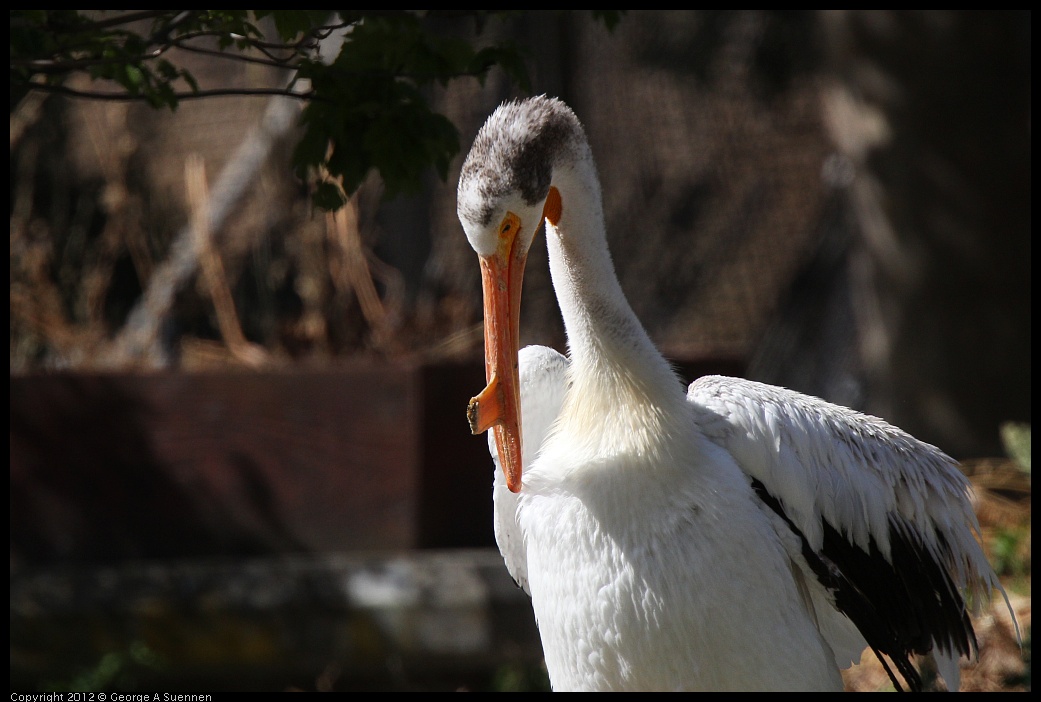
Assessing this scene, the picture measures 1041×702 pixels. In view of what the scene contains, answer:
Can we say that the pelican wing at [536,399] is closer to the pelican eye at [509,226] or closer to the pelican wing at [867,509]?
the pelican wing at [867,509]

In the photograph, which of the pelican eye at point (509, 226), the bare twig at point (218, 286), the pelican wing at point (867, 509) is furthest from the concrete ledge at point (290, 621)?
the pelican eye at point (509, 226)

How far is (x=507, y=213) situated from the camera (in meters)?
2.34

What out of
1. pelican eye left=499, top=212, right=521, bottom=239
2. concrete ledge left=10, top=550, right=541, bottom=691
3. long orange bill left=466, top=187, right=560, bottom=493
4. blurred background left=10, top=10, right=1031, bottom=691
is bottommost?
concrete ledge left=10, top=550, right=541, bottom=691

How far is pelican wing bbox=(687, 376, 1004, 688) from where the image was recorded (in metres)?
2.46

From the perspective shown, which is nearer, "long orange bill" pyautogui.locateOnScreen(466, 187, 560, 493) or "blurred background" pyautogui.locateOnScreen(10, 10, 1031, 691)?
"long orange bill" pyautogui.locateOnScreen(466, 187, 560, 493)

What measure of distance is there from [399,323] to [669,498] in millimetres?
2453

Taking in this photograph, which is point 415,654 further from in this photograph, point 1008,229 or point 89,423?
point 1008,229

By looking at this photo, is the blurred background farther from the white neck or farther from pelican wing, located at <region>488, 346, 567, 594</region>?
pelican wing, located at <region>488, 346, 567, 594</region>

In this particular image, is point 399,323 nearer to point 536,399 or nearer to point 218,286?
point 218,286

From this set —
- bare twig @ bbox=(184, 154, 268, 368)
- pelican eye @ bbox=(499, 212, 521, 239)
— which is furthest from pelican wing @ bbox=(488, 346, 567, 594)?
bare twig @ bbox=(184, 154, 268, 368)

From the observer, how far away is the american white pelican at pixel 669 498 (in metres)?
2.40

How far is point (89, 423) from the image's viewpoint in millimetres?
4402

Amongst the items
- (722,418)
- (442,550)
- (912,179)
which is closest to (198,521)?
(442,550)

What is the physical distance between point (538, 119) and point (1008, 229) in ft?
12.0
